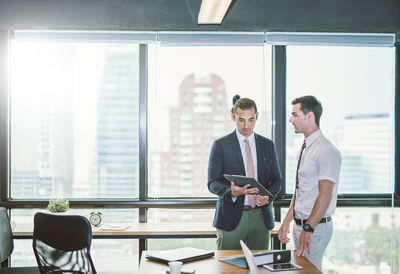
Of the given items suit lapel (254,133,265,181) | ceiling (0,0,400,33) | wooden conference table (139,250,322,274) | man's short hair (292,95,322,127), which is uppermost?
ceiling (0,0,400,33)

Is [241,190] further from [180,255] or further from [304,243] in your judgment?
[180,255]

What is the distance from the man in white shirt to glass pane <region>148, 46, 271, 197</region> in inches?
57.8

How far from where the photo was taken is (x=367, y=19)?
14.6 ft

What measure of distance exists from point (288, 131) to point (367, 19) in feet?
4.33

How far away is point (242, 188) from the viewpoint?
3.24 metres

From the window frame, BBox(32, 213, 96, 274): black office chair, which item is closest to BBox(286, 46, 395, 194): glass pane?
the window frame

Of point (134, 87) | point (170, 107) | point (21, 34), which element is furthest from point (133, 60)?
point (21, 34)

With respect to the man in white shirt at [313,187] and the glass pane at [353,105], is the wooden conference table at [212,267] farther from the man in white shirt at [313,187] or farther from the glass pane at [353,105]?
the glass pane at [353,105]

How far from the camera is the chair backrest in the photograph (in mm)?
3769

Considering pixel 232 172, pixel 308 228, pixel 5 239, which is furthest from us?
pixel 5 239

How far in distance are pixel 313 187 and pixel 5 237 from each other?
255 centimetres

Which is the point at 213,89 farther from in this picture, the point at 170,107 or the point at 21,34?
the point at 21,34

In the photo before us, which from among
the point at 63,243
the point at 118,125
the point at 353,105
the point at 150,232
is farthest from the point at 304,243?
the point at 118,125

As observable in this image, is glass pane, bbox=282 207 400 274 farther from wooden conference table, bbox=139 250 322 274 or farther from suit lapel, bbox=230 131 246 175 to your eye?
wooden conference table, bbox=139 250 322 274
